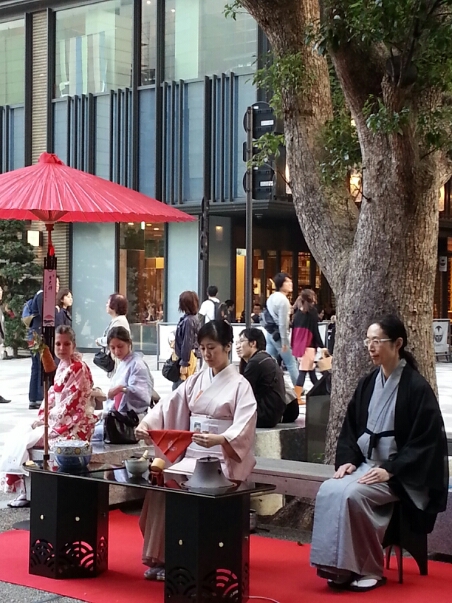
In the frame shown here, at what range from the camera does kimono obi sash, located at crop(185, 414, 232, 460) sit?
19.9 feet

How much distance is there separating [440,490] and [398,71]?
298 cm

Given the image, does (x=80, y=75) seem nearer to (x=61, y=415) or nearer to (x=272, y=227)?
(x=272, y=227)

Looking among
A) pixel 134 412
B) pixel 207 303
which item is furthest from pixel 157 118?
pixel 134 412

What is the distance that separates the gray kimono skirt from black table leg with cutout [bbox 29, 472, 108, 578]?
4.34 feet

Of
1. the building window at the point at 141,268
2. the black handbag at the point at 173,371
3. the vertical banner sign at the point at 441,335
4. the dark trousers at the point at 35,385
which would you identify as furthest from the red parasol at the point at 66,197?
the building window at the point at 141,268

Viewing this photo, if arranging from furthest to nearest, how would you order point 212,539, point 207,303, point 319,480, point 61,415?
point 207,303 → point 61,415 → point 319,480 → point 212,539

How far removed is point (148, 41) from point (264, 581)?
21.2 m

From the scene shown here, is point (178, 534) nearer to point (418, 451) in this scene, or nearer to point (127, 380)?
point (418, 451)

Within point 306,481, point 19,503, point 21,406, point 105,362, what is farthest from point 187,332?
point 306,481

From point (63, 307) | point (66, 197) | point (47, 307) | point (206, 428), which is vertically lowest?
point (206, 428)

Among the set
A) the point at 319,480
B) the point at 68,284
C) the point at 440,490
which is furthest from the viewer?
the point at 68,284

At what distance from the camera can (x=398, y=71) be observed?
23.0ft

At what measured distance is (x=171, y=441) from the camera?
5.97 metres

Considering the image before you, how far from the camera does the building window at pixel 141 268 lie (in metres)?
25.9
